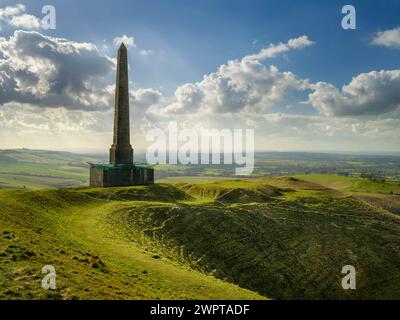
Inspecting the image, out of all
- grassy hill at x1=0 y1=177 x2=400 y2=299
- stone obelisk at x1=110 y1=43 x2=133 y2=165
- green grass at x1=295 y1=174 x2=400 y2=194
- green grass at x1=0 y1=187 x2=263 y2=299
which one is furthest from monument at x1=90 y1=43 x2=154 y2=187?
green grass at x1=295 y1=174 x2=400 y2=194

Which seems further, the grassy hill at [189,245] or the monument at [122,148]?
the monument at [122,148]

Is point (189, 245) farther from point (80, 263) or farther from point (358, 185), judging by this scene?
point (358, 185)

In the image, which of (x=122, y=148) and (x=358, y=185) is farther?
(x=358, y=185)

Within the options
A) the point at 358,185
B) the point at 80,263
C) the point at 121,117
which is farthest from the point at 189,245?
the point at 358,185

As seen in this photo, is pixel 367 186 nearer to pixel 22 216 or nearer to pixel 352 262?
pixel 352 262

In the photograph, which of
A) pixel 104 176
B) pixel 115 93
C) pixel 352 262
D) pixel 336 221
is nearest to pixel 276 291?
pixel 352 262

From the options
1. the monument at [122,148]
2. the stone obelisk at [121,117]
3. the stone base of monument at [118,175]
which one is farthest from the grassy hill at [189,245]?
the stone obelisk at [121,117]

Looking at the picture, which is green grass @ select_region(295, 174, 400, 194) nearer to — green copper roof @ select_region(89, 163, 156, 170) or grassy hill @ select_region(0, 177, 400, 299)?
grassy hill @ select_region(0, 177, 400, 299)

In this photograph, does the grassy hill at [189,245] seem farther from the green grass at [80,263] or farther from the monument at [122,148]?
the monument at [122,148]
